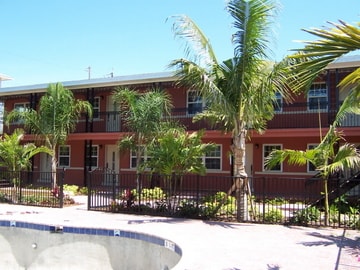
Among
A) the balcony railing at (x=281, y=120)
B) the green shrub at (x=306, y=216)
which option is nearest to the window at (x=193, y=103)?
the balcony railing at (x=281, y=120)

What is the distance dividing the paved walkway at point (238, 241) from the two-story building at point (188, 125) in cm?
688

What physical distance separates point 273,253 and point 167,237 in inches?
90.7

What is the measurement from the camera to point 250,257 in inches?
287

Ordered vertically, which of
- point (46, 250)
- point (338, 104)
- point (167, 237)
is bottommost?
point (46, 250)

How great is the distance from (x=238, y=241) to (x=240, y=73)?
445cm

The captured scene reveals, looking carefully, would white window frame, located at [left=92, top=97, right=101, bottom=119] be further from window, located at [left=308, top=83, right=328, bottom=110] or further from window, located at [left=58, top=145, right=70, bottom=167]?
window, located at [left=308, top=83, right=328, bottom=110]

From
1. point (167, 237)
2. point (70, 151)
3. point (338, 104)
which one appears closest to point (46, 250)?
point (167, 237)

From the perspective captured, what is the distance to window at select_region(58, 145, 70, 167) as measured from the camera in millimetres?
24959

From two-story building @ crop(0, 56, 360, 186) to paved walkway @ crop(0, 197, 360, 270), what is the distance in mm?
6876

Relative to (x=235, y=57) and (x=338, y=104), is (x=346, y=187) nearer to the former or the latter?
(x=338, y=104)

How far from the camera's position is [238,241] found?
8.71 metres

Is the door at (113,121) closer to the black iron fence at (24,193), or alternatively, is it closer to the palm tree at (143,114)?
the palm tree at (143,114)

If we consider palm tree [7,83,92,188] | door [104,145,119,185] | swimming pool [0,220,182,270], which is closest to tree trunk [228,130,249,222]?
swimming pool [0,220,182,270]

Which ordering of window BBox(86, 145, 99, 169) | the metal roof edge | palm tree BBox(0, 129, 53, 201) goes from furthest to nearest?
window BBox(86, 145, 99, 169) < the metal roof edge < palm tree BBox(0, 129, 53, 201)
